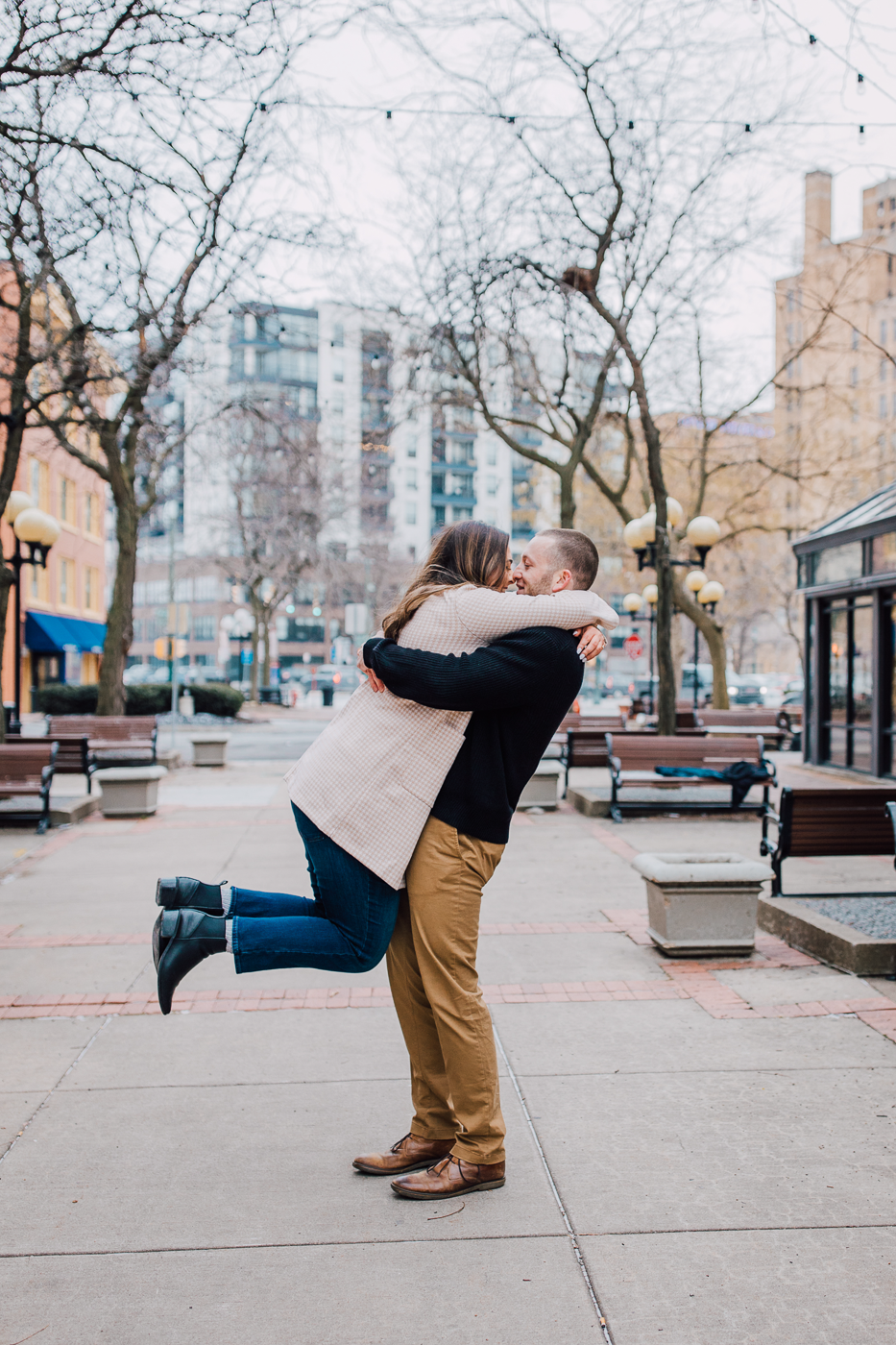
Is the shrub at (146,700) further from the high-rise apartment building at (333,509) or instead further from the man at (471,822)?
the man at (471,822)

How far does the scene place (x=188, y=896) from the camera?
3.01 m

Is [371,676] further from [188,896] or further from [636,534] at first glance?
[636,534]

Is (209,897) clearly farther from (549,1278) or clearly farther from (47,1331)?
(549,1278)

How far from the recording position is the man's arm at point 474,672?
2814mm

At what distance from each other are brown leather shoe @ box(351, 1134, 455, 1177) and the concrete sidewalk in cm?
5

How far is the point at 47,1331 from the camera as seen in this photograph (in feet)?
7.98

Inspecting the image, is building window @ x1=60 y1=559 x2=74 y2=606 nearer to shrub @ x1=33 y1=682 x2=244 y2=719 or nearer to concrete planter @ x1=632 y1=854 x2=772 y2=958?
shrub @ x1=33 y1=682 x2=244 y2=719

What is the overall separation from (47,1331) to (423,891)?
1.27 m

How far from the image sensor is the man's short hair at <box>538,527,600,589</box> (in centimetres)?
309

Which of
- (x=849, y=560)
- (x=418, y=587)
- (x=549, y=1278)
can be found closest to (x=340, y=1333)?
(x=549, y=1278)

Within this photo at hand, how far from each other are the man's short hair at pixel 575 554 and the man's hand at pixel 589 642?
13cm

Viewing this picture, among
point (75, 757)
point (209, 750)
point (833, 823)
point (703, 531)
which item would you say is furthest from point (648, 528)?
point (833, 823)

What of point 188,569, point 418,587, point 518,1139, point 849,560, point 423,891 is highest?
point 188,569

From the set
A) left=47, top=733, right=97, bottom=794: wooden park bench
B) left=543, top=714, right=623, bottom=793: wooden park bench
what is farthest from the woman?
left=543, top=714, right=623, bottom=793: wooden park bench
